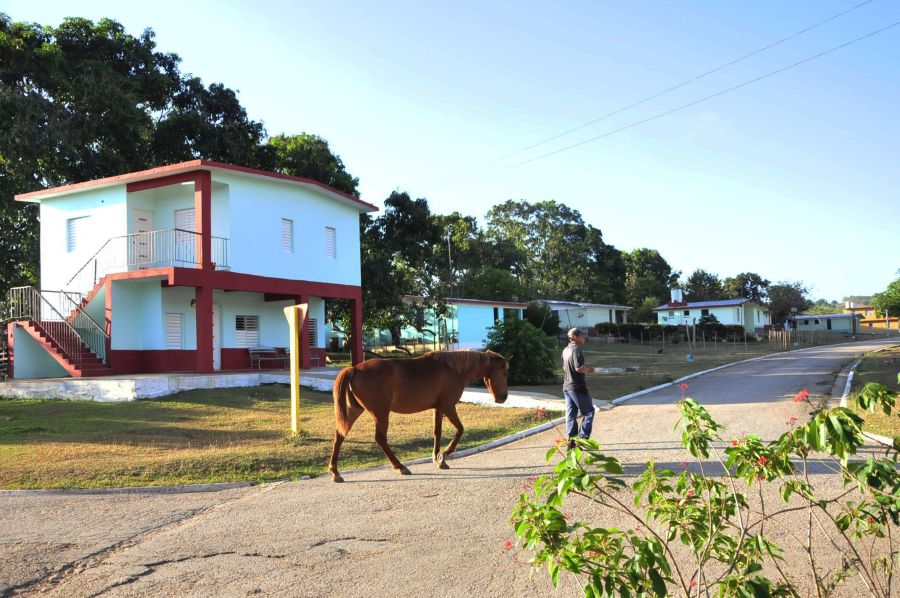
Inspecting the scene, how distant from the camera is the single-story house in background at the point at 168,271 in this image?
2080 cm

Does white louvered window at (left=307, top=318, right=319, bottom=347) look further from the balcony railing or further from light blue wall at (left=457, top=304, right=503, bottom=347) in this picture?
light blue wall at (left=457, top=304, right=503, bottom=347)

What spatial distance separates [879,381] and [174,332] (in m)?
20.2

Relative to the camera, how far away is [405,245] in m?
32.6

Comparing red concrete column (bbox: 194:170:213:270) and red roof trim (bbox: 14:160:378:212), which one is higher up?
red roof trim (bbox: 14:160:378:212)

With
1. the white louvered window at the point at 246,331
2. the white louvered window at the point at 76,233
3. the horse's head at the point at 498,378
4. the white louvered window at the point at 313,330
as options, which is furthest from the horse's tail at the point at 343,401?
the white louvered window at the point at 313,330

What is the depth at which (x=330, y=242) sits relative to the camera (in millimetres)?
25875

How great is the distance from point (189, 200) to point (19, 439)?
12.7 meters

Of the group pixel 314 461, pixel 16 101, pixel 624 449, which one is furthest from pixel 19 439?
pixel 16 101

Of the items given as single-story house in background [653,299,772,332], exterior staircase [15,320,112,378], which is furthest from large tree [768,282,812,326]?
exterior staircase [15,320,112,378]

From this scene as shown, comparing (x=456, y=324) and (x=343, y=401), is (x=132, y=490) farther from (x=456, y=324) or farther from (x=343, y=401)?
(x=456, y=324)

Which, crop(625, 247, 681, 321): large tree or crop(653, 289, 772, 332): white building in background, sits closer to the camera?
crop(653, 289, 772, 332): white building in background

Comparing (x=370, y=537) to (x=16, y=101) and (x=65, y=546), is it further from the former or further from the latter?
(x=16, y=101)

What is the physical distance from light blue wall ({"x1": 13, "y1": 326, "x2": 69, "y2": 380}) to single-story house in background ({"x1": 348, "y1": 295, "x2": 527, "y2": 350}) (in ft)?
59.4

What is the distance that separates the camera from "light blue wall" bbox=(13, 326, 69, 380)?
21.3 m
